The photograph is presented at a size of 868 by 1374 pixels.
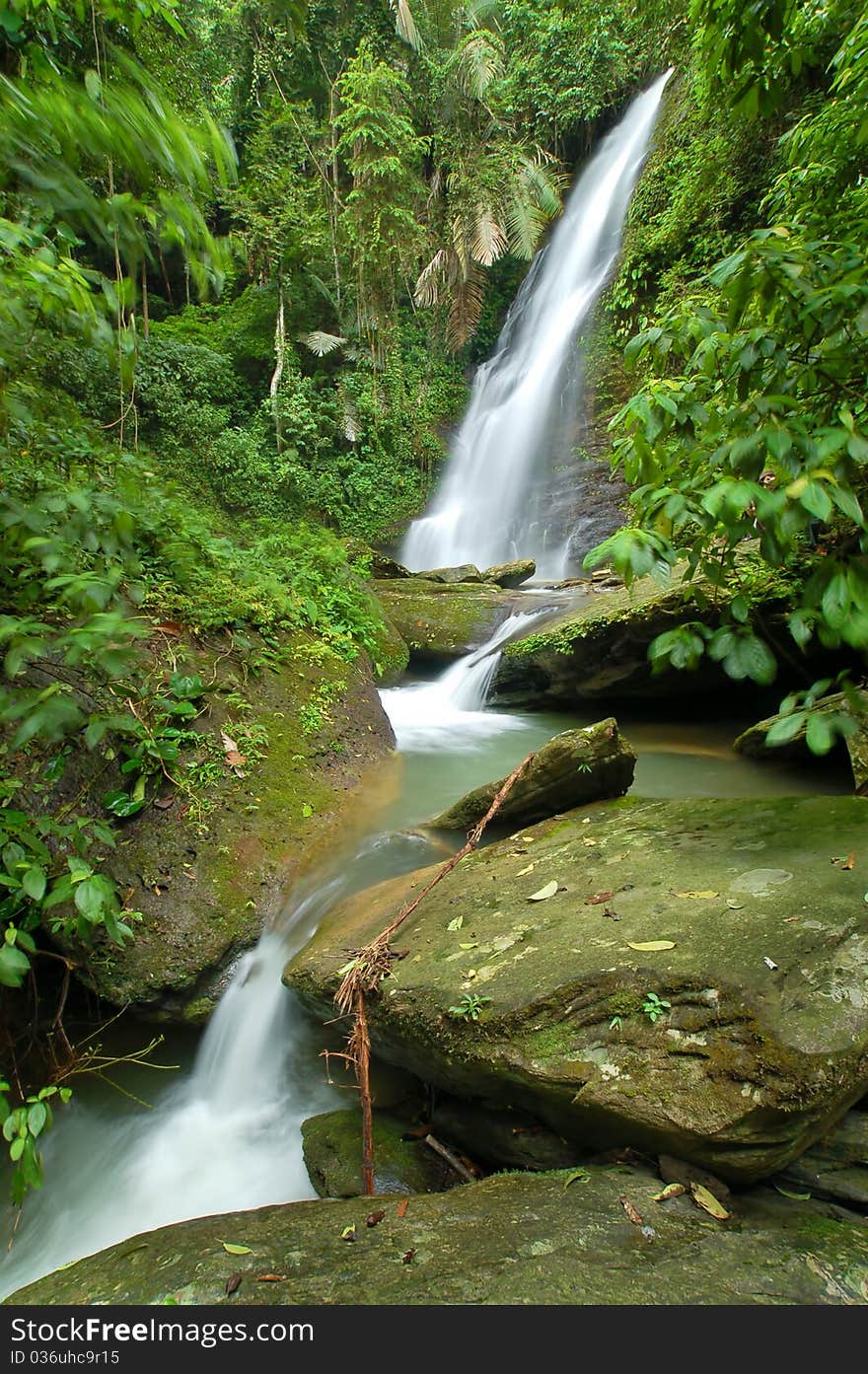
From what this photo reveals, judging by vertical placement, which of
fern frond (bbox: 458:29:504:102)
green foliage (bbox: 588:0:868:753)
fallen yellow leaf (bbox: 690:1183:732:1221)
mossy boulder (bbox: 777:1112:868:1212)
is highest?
fern frond (bbox: 458:29:504:102)

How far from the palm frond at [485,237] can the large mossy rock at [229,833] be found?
472 inches

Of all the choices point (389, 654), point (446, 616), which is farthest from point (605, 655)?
point (446, 616)

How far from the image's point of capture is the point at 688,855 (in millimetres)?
2656

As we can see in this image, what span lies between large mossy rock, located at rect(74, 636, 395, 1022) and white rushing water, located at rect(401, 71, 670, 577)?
7.92 m

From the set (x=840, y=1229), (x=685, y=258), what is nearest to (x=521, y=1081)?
A: (x=840, y=1229)

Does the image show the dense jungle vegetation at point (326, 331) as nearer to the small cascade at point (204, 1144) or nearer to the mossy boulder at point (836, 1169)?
the small cascade at point (204, 1144)

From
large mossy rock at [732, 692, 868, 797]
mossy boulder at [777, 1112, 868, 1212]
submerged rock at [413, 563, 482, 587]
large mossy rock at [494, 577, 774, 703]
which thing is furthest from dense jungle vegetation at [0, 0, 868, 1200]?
submerged rock at [413, 563, 482, 587]

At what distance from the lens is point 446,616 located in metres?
8.30

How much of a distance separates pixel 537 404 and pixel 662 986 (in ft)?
46.0

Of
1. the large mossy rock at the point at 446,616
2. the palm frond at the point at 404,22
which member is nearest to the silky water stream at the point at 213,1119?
the large mossy rock at the point at 446,616

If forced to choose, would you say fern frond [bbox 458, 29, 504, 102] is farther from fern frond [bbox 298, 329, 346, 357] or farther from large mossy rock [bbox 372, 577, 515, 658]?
large mossy rock [bbox 372, 577, 515, 658]

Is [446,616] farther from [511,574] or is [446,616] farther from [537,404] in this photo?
[537,404]

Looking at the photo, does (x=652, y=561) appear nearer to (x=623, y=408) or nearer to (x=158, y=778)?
(x=623, y=408)

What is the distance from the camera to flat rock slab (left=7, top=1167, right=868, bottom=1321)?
131 centimetres
